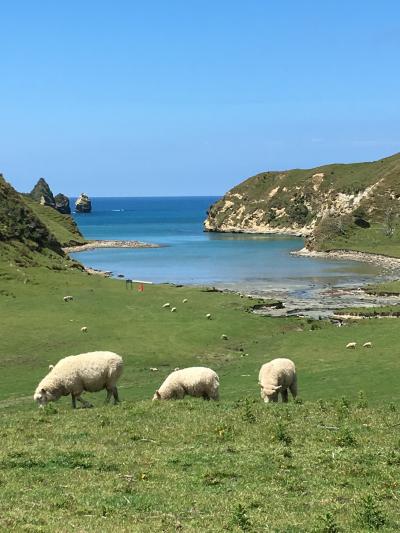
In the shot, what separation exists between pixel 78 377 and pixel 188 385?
415 cm

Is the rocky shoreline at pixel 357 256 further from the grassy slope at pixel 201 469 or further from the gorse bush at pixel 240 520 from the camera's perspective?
the gorse bush at pixel 240 520

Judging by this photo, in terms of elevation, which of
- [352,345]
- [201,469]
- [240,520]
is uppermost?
[240,520]

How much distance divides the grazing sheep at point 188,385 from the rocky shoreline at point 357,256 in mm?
104389

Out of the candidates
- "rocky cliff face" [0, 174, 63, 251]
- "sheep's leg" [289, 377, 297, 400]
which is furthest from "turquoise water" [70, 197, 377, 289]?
"sheep's leg" [289, 377, 297, 400]

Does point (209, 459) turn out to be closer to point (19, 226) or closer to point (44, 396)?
point (44, 396)

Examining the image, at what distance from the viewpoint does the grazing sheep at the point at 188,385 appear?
25.8m

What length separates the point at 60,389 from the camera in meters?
26.1

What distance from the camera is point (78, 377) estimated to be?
25.8 metres

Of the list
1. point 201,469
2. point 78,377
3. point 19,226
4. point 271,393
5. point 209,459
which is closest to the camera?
point 201,469

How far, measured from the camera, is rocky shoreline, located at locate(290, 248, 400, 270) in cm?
13412

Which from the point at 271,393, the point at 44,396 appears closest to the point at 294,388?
the point at 271,393

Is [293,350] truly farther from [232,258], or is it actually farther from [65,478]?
[232,258]

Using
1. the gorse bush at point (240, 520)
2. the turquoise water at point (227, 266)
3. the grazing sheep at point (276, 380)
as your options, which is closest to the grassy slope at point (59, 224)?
the turquoise water at point (227, 266)

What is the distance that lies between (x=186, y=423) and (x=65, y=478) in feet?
17.6
